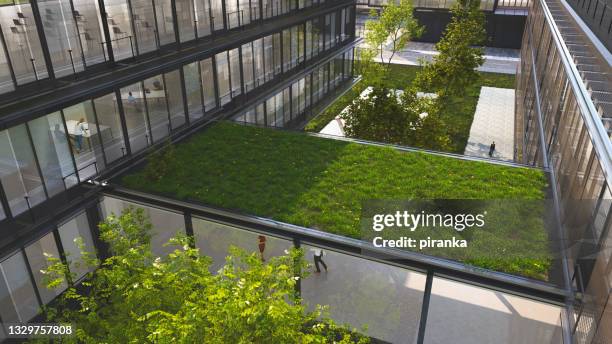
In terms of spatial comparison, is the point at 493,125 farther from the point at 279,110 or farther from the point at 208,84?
the point at 208,84

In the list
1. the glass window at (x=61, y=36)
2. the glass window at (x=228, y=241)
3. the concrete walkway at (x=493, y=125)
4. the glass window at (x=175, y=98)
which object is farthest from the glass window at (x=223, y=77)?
the concrete walkway at (x=493, y=125)

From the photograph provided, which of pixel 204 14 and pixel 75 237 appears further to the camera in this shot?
pixel 204 14

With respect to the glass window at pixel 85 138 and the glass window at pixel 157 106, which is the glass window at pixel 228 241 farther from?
the glass window at pixel 157 106

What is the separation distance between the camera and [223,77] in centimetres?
2100

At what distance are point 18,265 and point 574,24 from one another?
2135 centimetres

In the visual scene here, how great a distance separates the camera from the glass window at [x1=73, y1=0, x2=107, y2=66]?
1423cm

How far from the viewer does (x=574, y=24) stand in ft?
58.9

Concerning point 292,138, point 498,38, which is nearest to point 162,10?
point 292,138

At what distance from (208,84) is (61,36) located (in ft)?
23.3

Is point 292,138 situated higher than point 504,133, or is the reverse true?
point 292,138

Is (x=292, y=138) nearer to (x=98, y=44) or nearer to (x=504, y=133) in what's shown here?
(x=98, y=44)

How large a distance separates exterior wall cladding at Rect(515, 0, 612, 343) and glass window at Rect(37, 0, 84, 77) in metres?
14.3

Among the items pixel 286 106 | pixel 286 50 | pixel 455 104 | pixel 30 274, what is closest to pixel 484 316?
pixel 30 274

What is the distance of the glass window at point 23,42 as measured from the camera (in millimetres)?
12164
